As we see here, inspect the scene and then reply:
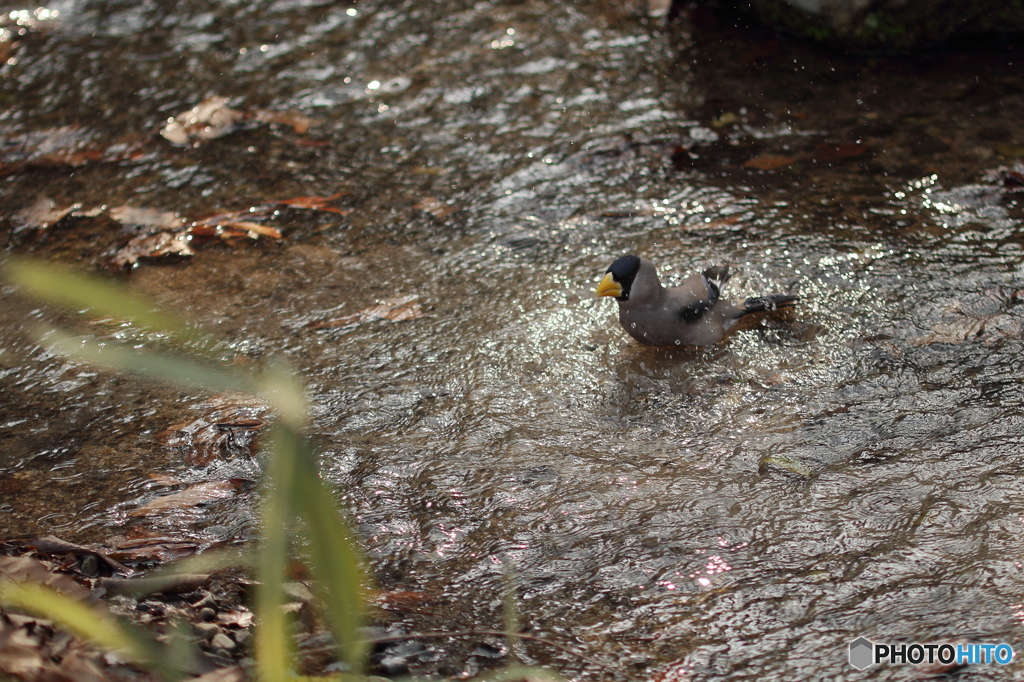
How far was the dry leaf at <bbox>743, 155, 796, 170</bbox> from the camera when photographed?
5637mm

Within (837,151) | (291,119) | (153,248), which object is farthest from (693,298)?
(291,119)

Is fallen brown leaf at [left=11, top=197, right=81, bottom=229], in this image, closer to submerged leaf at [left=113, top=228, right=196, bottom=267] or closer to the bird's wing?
submerged leaf at [left=113, top=228, right=196, bottom=267]

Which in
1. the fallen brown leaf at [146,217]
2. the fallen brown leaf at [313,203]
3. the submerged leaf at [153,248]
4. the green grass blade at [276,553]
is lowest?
the fallen brown leaf at [313,203]

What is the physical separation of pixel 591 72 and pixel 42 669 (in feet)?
19.0

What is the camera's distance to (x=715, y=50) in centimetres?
712

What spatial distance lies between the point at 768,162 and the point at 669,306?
1976 mm

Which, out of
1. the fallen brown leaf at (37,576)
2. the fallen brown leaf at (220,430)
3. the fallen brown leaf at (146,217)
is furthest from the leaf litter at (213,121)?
the fallen brown leaf at (37,576)

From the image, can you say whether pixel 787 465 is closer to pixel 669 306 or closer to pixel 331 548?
pixel 669 306

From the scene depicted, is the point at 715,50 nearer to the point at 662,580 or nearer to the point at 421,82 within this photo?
the point at 421,82

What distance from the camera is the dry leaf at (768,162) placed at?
5.64 metres

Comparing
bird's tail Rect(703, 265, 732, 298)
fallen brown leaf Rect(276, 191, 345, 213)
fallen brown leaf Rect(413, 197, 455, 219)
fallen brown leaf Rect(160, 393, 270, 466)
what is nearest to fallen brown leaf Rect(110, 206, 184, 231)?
fallen brown leaf Rect(276, 191, 345, 213)

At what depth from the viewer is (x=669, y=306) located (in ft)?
13.9

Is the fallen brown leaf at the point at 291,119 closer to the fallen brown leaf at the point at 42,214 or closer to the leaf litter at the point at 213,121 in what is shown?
the leaf litter at the point at 213,121

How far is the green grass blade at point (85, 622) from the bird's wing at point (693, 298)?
2.78 metres
